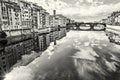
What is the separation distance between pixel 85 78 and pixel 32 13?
8004 centimetres

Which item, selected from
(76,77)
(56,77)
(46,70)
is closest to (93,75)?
(76,77)

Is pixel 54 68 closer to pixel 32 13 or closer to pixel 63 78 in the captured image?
pixel 63 78

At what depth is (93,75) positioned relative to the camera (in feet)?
44.1

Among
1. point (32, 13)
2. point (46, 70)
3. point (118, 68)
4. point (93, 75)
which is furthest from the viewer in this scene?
point (32, 13)

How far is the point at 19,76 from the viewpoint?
504 inches

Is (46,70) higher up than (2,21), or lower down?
lower down

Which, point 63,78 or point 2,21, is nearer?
point 63,78

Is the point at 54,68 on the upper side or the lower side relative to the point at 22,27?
lower

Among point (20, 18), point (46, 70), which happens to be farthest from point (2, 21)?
point (46, 70)

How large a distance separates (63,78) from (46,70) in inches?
131

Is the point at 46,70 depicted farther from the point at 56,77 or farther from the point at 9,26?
the point at 9,26

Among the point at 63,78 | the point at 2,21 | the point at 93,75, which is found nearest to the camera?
the point at 63,78

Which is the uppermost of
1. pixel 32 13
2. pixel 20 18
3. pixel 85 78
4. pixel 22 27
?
pixel 32 13

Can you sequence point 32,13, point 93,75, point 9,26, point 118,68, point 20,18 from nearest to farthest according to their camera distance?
point 93,75, point 118,68, point 9,26, point 20,18, point 32,13
